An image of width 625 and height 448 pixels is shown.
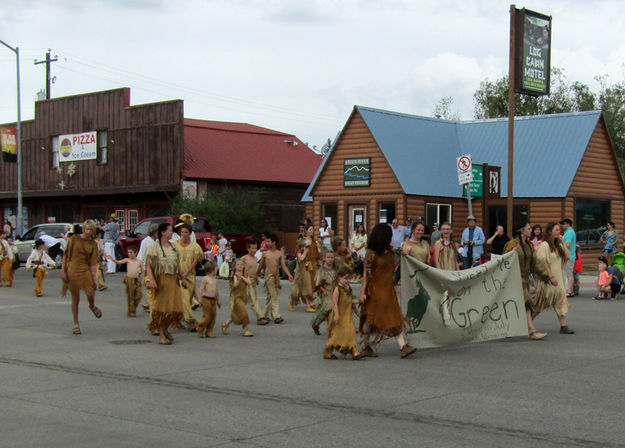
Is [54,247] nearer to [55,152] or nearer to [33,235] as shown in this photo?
[33,235]

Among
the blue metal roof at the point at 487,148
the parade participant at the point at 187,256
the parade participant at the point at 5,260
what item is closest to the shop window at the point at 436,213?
the blue metal roof at the point at 487,148

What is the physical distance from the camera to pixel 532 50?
76.8ft

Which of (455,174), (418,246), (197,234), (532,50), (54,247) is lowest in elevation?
(54,247)

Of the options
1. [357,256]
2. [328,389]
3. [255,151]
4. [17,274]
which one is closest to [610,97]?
[255,151]

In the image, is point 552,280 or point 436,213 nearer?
point 552,280

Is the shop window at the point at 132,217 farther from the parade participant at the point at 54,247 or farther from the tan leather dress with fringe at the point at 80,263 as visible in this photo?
the tan leather dress with fringe at the point at 80,263

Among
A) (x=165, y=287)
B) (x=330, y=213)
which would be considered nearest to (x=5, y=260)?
(x=165, y=287)

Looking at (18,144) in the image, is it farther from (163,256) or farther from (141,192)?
(163,256)

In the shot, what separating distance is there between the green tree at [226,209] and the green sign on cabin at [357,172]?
17.4 ft

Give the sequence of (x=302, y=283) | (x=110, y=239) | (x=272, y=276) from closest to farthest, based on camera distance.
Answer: (x=272, y=276) → (x=302, y=283) → (x=110, y=239)

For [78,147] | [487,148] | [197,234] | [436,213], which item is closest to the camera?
[197,234]

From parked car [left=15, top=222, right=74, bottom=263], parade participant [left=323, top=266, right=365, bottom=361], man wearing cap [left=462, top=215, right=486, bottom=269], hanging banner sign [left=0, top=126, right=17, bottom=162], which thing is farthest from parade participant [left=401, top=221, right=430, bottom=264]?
hanging banner sign [left=0, top=126, right=17, bottom=162]

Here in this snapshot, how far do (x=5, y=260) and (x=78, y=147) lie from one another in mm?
20194

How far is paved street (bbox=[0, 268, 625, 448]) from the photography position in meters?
6.71
